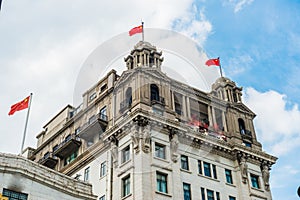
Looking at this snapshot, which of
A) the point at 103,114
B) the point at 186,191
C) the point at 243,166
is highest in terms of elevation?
the point at 103,114

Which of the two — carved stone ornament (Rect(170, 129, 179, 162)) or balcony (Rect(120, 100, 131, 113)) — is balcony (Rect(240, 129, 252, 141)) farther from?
balcony (Rect(120, 100, 131, 113))

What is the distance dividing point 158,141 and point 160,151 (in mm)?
1144

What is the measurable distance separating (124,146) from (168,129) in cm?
547

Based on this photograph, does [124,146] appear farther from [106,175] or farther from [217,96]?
[217,96]

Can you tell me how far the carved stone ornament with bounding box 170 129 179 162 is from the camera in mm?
48719

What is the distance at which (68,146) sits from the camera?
57.8 meters

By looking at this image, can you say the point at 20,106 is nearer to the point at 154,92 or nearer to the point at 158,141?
the point at 158,141

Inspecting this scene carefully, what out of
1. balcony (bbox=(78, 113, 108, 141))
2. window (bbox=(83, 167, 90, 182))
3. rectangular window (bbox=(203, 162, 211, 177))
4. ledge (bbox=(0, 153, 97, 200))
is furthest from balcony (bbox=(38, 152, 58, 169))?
ledge (bbox=(0, 153, 97, 200))

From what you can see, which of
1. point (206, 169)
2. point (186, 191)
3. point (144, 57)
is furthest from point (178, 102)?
point (186, 191)

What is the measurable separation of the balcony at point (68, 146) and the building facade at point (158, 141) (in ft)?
0.44

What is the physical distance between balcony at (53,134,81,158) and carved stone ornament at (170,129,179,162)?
45.8ft

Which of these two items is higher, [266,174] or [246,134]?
[246,134]

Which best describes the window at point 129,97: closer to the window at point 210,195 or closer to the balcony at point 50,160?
the window at point 210,195

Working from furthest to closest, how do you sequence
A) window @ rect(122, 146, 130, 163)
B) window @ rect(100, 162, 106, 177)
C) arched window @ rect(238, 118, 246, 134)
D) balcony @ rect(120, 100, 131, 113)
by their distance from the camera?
Result: arched window @ rect(238, 118, 246, 134) → balcony @ rect(120, 100, 131, 113) → window @ rect(100, 162, 106, 177) → window @ rect(122, 146, 130, 163)
